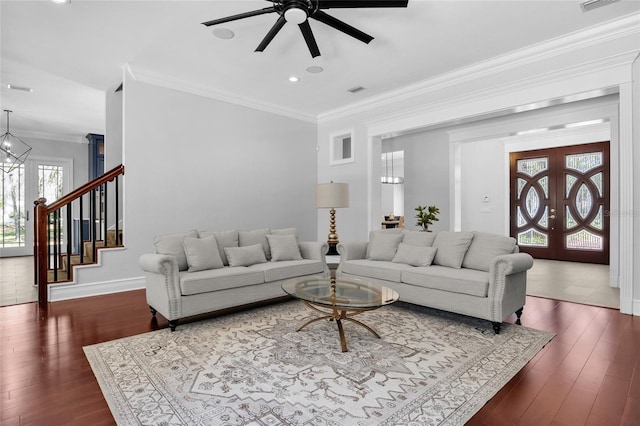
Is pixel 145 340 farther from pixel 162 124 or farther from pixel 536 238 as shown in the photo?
pixel 536 238

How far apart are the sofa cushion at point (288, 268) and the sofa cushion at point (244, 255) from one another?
0.29 ft

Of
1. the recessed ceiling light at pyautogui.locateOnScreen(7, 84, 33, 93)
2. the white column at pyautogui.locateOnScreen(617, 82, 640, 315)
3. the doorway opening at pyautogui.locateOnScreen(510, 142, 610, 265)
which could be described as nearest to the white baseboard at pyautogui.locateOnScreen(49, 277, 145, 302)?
the recessed ceiling light at pyautogui.locateOnScreen(7, 84, 33, 93)

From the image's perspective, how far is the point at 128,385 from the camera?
2.22m

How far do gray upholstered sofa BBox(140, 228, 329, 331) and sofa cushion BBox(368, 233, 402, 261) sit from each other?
2.17 ft

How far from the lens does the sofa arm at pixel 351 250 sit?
4566 mm

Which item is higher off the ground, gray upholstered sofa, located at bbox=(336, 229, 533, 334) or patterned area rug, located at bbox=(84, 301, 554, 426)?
gray upholstered sofa, located at bbox=(336, 229, 533, 334)

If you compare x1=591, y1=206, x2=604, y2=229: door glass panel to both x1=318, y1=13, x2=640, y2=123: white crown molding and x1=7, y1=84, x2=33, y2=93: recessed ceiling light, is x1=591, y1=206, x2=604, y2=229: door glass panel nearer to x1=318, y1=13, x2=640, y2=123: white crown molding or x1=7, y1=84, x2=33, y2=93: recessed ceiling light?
x1=318, y1=13, x2=640, y2=123: white crown molding

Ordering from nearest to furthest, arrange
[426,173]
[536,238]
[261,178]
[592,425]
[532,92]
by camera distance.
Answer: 1. [592,425]
2. [532,92]
3. [261,178]
4. [426,173]
5. [536,238]

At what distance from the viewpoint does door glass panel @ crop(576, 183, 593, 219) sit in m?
7.38

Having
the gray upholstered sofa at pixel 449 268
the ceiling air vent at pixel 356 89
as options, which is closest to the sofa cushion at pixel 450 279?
the gray upholstered sofa at pixel 449 268

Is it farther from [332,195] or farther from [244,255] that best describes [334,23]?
[332,195]

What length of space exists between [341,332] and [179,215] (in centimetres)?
345

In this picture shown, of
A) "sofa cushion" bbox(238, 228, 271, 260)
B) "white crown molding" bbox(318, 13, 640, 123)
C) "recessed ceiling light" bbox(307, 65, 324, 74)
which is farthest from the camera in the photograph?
"recessed ceiling light" bbox(307, 65, 324, 74)

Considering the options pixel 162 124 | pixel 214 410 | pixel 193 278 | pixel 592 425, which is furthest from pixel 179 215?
pixel 592 425
